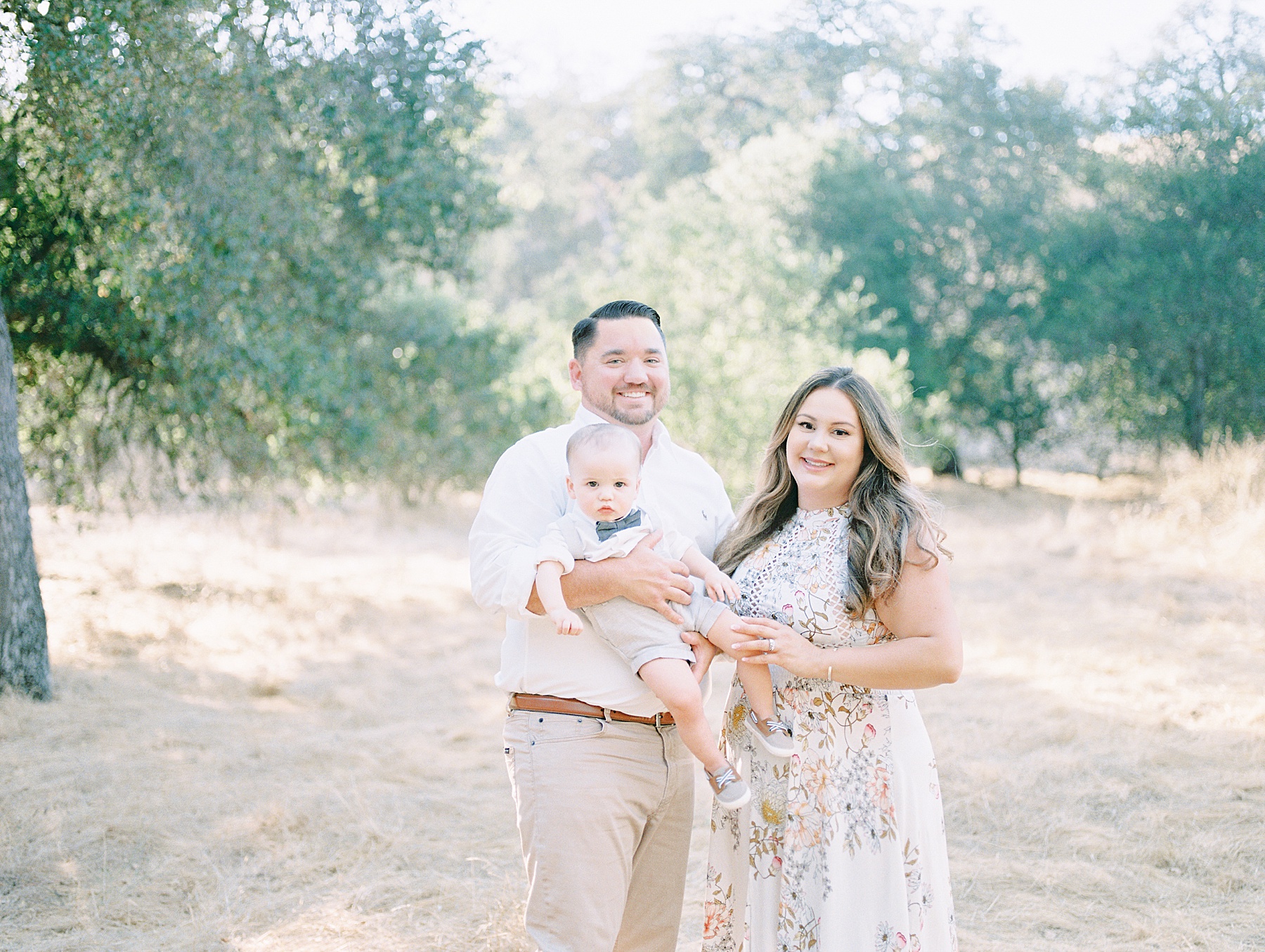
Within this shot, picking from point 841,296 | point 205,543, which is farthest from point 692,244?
point 205,543

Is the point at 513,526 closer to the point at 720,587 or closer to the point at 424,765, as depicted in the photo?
the point at 720,587

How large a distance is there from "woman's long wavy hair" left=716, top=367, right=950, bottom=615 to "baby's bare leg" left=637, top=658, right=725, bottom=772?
1.49 feet

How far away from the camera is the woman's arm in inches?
90.8

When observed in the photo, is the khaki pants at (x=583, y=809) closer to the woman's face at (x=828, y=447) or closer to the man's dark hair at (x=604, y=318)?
the woman's face at (x=828, y=447)

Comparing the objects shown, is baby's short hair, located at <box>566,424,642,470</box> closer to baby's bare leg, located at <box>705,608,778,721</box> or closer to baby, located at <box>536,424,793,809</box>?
baby, located at <box>536,424,793,809</box>

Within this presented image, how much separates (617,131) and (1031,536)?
24.3 m

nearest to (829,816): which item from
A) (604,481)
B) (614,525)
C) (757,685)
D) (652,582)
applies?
(757,685)

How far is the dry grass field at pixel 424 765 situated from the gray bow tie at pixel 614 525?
1.87 m

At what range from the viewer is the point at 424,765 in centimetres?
549

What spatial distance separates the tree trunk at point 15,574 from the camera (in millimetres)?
5137

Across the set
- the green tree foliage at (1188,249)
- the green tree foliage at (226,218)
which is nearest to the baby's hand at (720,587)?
the green tree foliage at (226,218)

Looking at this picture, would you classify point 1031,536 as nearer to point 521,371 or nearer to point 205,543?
point 521,371

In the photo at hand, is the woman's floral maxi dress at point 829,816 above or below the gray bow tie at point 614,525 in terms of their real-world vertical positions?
below

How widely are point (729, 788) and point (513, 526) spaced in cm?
83
